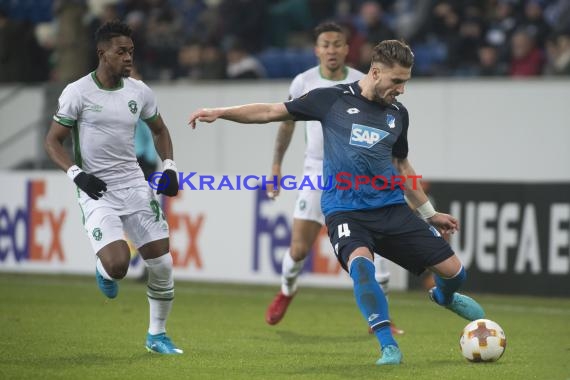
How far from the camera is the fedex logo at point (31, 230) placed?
56.8ft

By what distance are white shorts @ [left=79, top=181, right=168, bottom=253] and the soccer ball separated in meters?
2.51

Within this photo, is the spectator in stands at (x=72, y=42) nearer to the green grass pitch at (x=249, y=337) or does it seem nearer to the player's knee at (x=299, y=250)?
the green grass pitch at (x=249, y=337)

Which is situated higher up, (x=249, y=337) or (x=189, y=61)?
(x=189, y=61)

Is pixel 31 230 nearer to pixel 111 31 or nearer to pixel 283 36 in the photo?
pixel 283 36

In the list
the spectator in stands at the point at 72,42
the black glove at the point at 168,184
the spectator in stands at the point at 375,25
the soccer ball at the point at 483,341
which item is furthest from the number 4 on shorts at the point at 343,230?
the spectator in stands at the point at 72,42

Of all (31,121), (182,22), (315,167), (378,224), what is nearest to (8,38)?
(31,121)

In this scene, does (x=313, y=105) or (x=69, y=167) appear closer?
(x=313, y=105)

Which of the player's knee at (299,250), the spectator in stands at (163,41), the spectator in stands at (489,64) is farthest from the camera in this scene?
the spectator in stands at (163,41)

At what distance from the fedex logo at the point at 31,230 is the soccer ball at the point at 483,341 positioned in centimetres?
969

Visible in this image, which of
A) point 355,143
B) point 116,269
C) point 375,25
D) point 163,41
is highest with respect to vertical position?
point 375,25

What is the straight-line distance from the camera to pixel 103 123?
30.8 ft

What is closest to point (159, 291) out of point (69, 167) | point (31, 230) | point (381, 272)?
point (69, 167)

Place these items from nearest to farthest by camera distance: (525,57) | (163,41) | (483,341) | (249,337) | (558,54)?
(483,341)
(249,337)
(558,54)
(525,57)
(163,41)

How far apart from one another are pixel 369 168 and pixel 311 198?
282 cm
